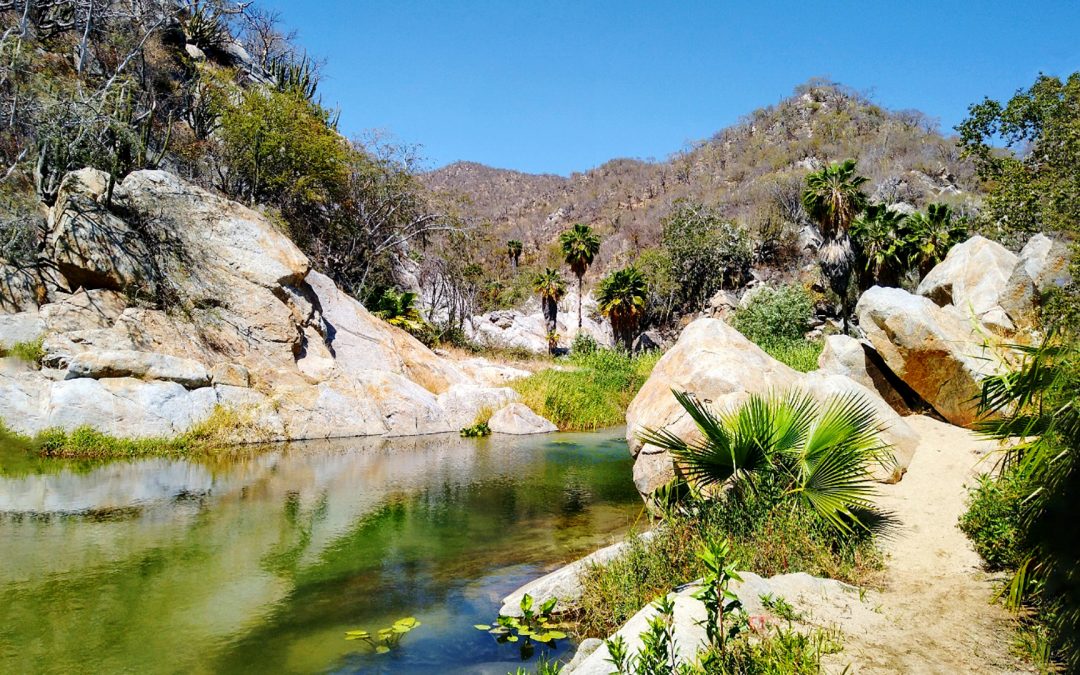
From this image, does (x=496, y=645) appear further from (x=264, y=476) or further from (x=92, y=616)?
(x=264, y=476)

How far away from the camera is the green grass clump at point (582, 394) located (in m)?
25.8

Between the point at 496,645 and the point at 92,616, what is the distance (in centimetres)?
426

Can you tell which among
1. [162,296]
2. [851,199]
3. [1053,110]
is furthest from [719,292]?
[162,296]

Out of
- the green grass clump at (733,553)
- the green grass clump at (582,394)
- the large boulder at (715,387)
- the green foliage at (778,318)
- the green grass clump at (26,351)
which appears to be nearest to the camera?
the green grass clump at (733,553)

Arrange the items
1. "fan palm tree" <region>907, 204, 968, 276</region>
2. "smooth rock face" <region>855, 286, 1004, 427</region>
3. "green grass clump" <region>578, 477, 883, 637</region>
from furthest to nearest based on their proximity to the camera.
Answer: "fan palm tree" <region>907, 204, 968, 276</region>
"smooth rock face" <region>855, 286, 1004, 427</region>
"green grass clump" <region>578, 477, 883, 637</region>

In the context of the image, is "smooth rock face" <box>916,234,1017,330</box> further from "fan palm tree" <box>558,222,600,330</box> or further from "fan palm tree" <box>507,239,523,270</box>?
"fan palm tree" <box>507,239,523,270</box>

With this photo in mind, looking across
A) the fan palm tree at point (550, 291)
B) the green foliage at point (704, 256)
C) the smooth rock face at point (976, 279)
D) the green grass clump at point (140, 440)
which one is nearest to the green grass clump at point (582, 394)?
the green grass clump at point (140, 440)

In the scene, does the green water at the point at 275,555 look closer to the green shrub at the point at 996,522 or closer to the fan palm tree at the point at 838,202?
the green shrub at the point at 996,522

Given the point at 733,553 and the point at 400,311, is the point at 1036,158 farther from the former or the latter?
the point at 400,311

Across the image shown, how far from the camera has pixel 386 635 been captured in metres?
6.72

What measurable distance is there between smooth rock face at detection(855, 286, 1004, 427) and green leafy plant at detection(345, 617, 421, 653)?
894 centimetres

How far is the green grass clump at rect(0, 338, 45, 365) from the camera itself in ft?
55.8

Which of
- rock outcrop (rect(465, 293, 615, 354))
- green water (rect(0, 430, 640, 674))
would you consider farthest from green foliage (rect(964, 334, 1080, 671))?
rock outcrop (rect(465, 293, 615, 354))

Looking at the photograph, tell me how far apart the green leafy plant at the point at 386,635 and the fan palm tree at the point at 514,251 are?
203ft
